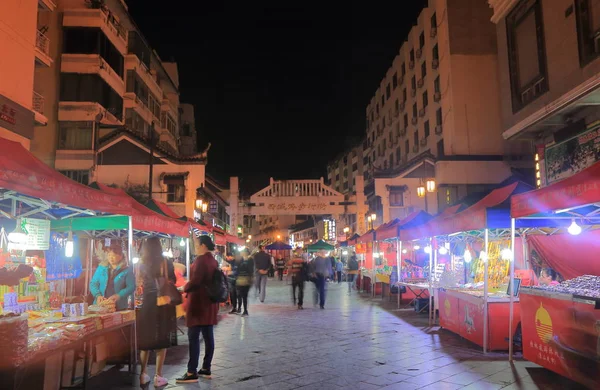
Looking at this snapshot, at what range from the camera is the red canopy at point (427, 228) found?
9922mm

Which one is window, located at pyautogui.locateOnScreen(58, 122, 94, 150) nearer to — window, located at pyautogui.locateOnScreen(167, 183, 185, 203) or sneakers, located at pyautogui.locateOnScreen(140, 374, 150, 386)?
window, located at pyautogui.locateOnScreen(167, 183, 185, 203)

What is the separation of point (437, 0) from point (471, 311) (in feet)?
79.1

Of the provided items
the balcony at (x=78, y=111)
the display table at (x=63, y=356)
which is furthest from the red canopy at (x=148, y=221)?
the balcony at (x=78, y=111)

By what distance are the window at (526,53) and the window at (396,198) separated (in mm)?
14417

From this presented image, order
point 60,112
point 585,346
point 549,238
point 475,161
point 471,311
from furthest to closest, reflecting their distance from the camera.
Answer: point 475,161, point 60,112, point 549,238, point 471,311, point 585,346

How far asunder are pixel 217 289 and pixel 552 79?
10393 millimetres

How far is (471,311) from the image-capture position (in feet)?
26.6

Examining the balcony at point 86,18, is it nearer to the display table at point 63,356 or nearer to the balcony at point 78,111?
the balcony at point 78,111

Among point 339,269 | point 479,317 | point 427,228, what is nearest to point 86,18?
point 427,228

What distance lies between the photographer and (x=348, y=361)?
694 centimetres

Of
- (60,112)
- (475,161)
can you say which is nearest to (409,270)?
(475,161)

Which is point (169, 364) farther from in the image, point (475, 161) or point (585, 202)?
point (475, 161)

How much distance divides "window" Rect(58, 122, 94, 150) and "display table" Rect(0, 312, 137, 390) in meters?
19.3

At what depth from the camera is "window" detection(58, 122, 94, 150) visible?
22781 mm
